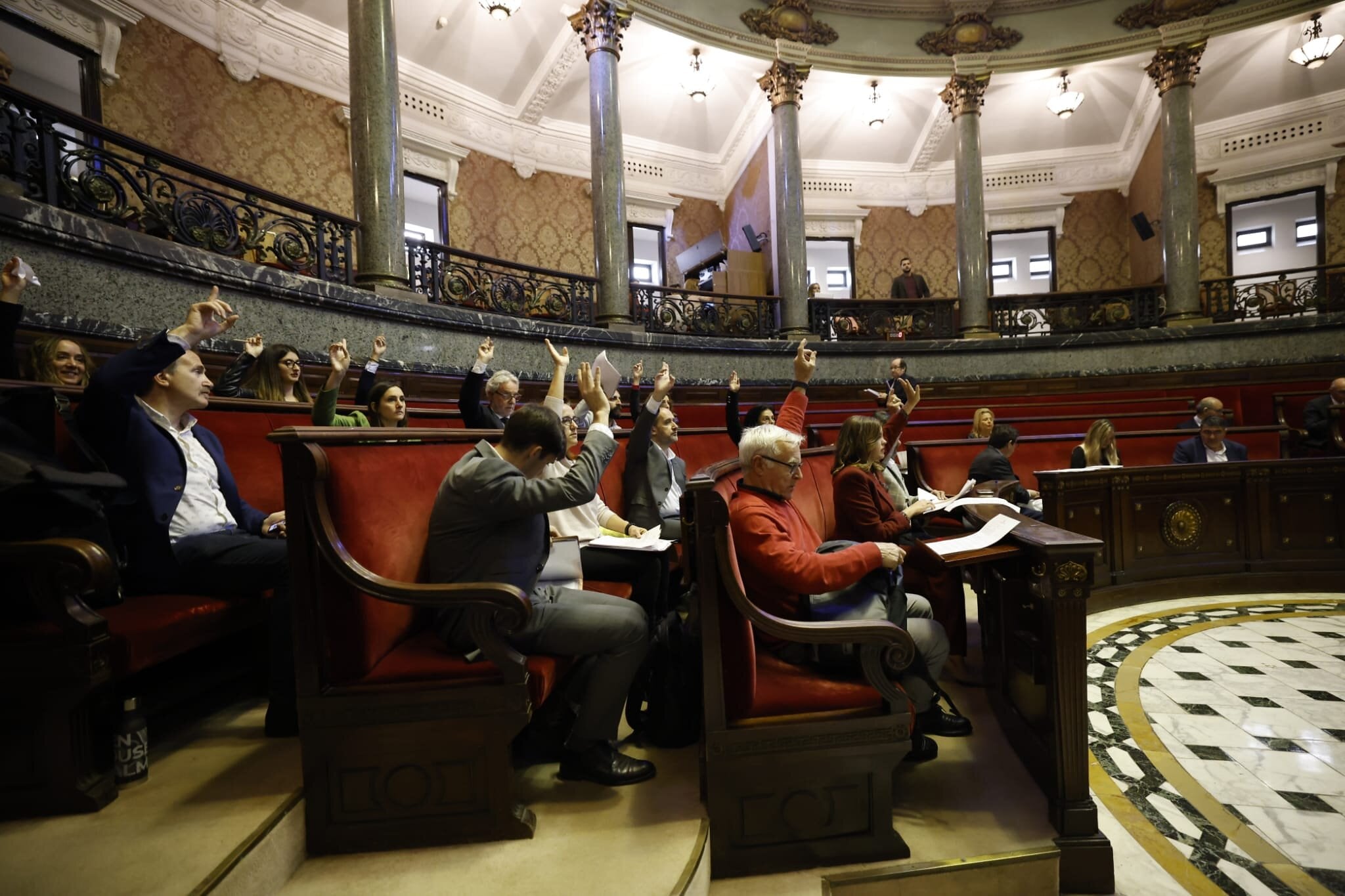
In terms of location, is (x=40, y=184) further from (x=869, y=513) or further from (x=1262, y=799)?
(x=1262, y=799)

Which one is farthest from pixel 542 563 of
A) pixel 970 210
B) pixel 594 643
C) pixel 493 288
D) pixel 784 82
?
pixel 970 210

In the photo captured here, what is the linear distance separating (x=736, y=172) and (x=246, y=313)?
9.40m

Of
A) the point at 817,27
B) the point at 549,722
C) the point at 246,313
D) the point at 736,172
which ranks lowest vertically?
the point at 549,722

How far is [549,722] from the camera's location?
2.07 m

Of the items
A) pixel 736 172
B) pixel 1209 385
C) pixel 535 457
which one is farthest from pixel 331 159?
pixel 1209 385

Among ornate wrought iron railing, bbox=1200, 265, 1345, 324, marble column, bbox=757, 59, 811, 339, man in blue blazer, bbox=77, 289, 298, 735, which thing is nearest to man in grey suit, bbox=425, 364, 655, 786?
man in blue blazer, bbox=77, 289, 298, 735

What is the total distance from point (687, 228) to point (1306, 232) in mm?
10484

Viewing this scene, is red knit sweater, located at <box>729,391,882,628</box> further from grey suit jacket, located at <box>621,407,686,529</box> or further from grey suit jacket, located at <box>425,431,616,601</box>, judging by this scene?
grey suit jacket, located at <box>621,407,686,529</box>

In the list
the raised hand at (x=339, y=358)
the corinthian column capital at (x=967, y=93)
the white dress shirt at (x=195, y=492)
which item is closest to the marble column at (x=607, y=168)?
the raised hand at (x=339, y=358)

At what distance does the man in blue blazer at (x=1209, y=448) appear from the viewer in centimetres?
499

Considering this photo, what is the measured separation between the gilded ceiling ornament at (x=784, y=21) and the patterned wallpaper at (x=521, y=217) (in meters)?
3.32

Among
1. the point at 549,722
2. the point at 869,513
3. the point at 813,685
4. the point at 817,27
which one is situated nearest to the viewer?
the point at 813,685

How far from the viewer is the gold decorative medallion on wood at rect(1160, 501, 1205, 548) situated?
4.75 meters

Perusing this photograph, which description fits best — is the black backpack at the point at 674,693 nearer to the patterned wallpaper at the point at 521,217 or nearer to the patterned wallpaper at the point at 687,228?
the patterned wallpaper at the point at 521,217
